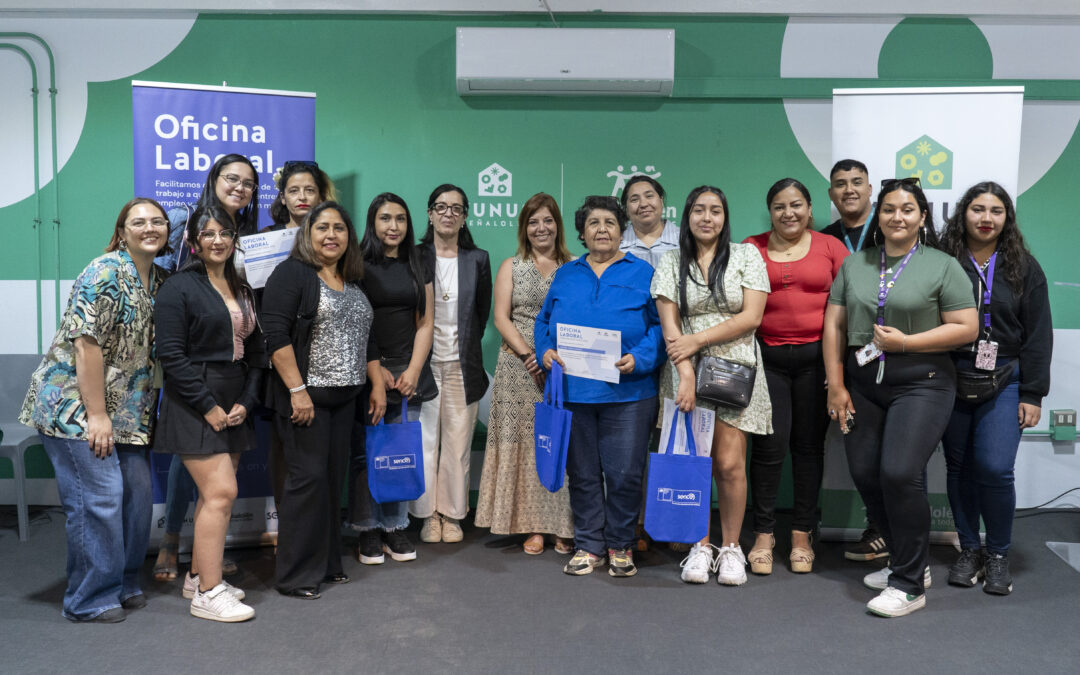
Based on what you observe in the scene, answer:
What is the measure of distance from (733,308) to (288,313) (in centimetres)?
177

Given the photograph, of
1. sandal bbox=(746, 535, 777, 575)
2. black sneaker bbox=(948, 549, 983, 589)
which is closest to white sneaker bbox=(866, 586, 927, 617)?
black sneaker bbox=(948, 549, 983, 589)

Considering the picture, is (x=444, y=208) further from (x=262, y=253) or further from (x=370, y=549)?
(x=370, y=549)

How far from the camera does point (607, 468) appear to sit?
136 inches

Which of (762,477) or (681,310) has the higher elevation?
(681,310)

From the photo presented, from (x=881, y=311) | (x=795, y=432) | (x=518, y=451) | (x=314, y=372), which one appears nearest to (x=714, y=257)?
(x=881, y=311)

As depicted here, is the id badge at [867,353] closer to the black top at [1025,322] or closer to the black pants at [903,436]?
the black pants at [903,436]

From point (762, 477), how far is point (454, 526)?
59.4 inches

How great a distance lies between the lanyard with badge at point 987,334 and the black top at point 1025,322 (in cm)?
2

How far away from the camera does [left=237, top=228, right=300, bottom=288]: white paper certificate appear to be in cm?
324

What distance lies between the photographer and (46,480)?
4.63 metres

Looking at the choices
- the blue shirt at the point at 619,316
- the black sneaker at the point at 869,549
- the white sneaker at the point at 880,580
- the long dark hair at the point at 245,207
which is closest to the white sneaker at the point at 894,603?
the white sneaker at the point at 880,580

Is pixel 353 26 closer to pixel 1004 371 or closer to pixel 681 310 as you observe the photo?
pixel 681 310

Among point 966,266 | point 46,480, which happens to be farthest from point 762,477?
point 46,480

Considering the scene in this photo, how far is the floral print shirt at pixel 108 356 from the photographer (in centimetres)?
281
